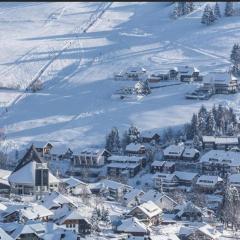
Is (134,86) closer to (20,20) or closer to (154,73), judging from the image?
(154,73)

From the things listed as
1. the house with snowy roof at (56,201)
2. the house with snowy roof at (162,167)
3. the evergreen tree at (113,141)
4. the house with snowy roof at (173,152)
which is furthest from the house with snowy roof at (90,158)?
the house with snowy roof at (56,201)

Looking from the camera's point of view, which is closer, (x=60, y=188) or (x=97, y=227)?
(x=97, y=227)

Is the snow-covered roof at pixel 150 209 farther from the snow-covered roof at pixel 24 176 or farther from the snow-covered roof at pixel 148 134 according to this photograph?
the snow-covered roof at pixel 148 134

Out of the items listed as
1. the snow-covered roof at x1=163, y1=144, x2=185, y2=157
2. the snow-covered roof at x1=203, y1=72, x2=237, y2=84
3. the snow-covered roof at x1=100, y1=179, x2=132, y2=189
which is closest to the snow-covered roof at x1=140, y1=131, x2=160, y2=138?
the snow-covered roof at x1=163, y1=144, x2=185, y2=157

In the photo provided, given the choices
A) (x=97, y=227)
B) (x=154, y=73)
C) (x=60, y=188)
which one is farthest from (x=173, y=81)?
(x=97, y=227)

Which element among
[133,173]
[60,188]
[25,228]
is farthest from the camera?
[133,173]

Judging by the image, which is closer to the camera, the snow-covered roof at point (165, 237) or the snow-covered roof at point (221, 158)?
the snow-covered roof at point (165, 237)
